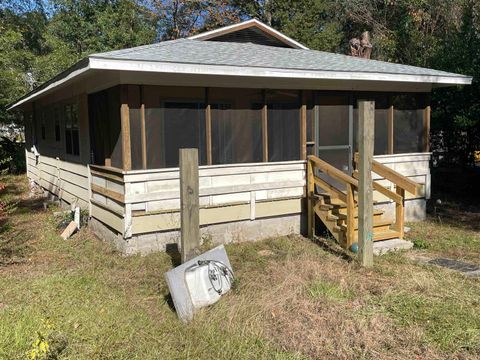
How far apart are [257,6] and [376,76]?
18.6m

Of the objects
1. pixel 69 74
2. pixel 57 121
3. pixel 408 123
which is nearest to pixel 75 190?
pixel 57 121

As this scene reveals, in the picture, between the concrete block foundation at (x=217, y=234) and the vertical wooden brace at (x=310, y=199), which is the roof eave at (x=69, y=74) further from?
the vertical wooden brace at (x=310, y=199)

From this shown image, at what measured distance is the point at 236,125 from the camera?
719cm

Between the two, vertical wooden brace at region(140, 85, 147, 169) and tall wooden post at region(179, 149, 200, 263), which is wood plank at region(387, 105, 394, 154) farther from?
tall wooden post at region(179, 149, 200, 263)

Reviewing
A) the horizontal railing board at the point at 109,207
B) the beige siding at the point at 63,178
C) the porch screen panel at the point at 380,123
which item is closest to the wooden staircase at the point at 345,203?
the porch screen panel at the point at 380,123

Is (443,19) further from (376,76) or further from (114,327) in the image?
(114,327)

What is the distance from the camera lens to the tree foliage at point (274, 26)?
38.7 ft

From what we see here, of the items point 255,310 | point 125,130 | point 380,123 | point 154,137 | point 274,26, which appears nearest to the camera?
point 255,310

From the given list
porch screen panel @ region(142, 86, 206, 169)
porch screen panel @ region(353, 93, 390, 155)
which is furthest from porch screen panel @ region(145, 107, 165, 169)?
porch screen panel @ region(353, 93, 390, 155)

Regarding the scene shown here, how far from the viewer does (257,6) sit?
24.5m

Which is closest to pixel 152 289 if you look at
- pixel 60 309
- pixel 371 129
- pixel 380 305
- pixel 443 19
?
pixel 60 309

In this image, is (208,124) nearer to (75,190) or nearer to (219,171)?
(219,171)

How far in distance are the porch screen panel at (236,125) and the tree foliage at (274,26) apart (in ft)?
20.6

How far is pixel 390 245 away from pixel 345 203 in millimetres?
934
